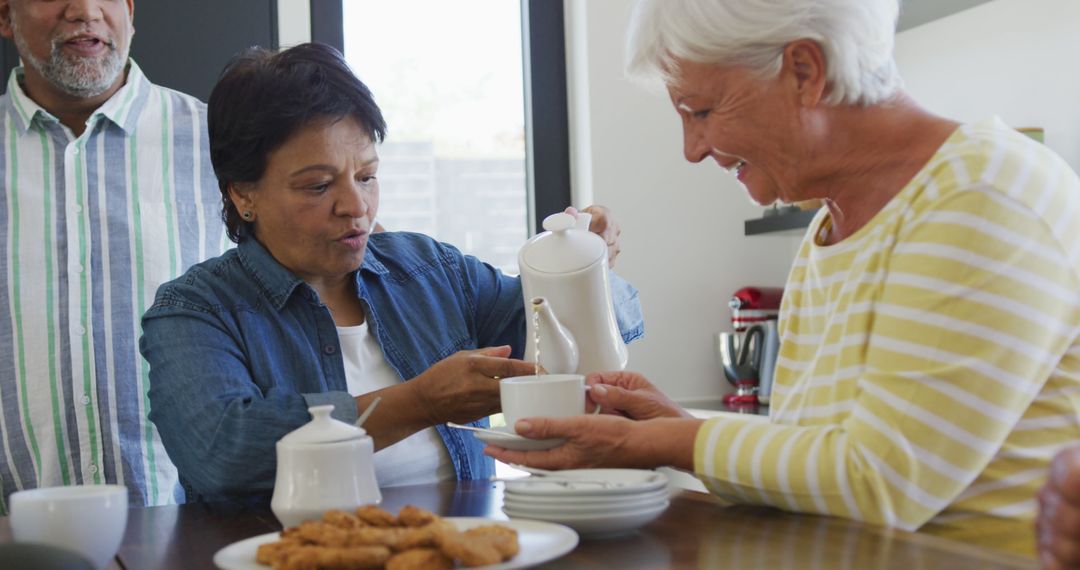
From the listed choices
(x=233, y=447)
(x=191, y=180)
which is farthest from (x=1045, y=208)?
(x=191, y=180)

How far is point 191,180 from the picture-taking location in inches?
92.4

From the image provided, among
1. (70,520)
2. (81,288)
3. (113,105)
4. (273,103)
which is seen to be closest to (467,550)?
(70,520)

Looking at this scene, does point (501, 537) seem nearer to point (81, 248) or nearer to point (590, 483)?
point (590, 483)

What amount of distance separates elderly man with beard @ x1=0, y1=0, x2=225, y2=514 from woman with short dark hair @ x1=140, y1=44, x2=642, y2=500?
1.42 ft

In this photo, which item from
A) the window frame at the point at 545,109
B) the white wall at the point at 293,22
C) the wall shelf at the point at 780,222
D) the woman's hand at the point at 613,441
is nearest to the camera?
the woman's hand at the point at 613,441

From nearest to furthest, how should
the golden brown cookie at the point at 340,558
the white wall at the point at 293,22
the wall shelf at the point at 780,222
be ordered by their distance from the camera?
the golden brown cookie at the point at 340,558
the white wall at the point at 293,22
the wall shelf at the point at 780,222

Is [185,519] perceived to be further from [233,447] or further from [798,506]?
[798,506]

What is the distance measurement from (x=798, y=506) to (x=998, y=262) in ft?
1.03

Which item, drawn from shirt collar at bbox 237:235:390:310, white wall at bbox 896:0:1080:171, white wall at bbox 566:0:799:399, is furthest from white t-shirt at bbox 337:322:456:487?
white wall at bbox 896:0:1080:171

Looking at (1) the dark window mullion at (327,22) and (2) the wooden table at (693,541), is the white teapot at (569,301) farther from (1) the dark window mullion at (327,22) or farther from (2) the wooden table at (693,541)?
(1) the dark window mullion at (327,22)

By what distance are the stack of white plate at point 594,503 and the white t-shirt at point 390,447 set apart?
20.5 inches

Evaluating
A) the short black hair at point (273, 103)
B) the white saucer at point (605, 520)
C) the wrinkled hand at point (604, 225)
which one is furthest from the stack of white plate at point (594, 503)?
the short black hair at point (273, 103)

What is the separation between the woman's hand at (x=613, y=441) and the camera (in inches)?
49.8

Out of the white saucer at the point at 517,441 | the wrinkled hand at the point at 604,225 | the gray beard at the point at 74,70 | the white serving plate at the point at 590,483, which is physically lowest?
the white serving plate at the point at 590,483
